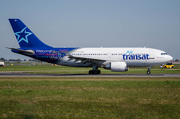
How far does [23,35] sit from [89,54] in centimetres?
1228

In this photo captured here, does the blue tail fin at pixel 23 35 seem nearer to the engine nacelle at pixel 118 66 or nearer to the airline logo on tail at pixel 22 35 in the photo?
the airline logo on tail at pixel 22 35

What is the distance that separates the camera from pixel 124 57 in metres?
35.4

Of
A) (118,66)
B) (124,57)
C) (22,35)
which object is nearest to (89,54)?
(124,57)

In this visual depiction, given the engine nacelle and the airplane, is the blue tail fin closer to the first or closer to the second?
the airplane

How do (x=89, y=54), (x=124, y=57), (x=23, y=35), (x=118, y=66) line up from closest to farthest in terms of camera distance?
(x=118, y=66) → (x=124, y=57) → (x=89, y=54) → (x=23, y=35)

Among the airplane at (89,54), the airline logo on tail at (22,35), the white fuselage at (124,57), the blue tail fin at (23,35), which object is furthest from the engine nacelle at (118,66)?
the airline logo on tail at (22,35)

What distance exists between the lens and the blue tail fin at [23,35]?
124 ft

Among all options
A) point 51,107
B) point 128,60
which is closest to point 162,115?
point 51,107

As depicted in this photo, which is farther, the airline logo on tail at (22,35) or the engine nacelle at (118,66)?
the airline logo on tail at (22,35)

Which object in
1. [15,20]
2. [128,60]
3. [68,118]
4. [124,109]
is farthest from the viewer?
[15,20]

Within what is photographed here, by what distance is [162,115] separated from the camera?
30.7 ft

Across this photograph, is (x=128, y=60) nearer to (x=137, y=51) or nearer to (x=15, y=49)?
(x=137, y=51)

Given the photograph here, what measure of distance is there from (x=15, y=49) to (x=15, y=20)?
5630 millimetres

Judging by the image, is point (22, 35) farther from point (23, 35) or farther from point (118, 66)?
point (118, 66)
